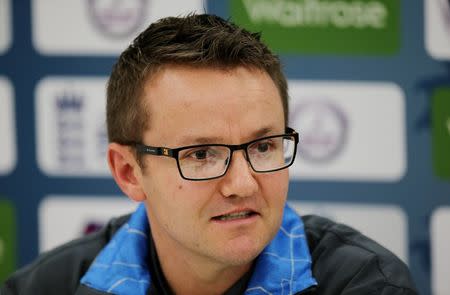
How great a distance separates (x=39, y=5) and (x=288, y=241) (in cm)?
145

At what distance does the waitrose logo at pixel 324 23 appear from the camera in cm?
216

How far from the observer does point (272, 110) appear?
130 cm

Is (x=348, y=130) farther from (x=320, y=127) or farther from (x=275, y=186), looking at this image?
(x=275, y=186)

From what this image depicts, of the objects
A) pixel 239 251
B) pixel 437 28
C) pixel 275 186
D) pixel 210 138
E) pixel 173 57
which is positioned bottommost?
pixel 239 251

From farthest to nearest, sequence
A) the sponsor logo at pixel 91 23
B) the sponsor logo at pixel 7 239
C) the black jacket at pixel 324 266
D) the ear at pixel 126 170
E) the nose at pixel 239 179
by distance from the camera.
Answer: the sponsor logo at pixel 7 239, the sponsor logo at pixel 91 23, the ear at pixel 126 170, the black jacket at pixel 324 266, the nose at pixel 239 179

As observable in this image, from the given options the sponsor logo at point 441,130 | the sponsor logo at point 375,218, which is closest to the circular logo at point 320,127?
the sponsor logo at point 375,218

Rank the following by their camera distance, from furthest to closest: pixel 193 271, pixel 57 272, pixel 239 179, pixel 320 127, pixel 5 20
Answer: pixel 5 20 → pixel 320 127 → pixel 57 272 → pixel 193 271 → pixel 239 179

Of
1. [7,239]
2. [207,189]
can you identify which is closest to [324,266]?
[207,189]

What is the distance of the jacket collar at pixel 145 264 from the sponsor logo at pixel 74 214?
79cm

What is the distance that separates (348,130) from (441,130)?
31cm

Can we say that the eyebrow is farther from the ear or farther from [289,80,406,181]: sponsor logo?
[289,80,406,181]: sponsor logo

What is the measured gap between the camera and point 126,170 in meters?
1.47

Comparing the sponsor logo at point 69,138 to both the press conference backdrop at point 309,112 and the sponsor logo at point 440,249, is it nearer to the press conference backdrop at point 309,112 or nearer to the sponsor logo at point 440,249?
the press conference backdrop at point 309,112

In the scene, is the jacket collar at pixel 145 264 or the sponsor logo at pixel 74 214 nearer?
the jacket collar at pixel 145 264
